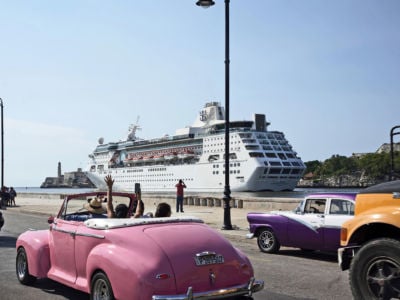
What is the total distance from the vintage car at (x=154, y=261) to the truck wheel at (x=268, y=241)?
5.90m

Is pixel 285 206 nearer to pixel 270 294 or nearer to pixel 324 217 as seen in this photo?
pixel 324 217

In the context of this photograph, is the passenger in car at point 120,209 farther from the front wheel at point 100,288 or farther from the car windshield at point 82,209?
the front wheel at point 100,288

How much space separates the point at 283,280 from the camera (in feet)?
26.7

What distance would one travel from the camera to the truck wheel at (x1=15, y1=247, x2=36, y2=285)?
24.5 feet

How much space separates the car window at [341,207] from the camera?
10156mm

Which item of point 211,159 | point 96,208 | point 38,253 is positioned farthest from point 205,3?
point 211,159

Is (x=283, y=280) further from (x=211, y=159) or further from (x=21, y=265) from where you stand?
(x=211, y=159)

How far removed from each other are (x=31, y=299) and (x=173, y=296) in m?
2.88

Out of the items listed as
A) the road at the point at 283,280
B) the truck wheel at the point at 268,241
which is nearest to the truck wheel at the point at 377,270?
the road at the point at 283,280

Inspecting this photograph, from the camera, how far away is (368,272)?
18.0 feet

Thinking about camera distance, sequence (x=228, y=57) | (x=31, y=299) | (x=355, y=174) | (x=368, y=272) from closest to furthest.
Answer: (x=368, y=272)
(x=31, y=299)
(x=228, y=57)
(x=355, y=174)

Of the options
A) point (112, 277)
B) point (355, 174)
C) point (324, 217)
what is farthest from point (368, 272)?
point (355, 174)

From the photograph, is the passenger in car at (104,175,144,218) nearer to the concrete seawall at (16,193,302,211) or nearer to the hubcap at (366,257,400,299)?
the hubcap at (366,257,400,299)

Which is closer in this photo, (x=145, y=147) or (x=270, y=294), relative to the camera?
(x=270, y=294)
